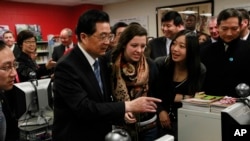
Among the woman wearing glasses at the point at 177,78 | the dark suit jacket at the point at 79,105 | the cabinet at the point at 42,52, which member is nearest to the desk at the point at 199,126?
the dark suit jacket at the point at 79,105

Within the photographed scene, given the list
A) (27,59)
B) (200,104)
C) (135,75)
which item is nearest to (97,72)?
(135,75)

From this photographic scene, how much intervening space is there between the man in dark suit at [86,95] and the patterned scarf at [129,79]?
9.2 inches

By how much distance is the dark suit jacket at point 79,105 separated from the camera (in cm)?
122

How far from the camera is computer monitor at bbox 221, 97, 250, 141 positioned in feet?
3.07

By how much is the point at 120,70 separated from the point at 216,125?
0.76m

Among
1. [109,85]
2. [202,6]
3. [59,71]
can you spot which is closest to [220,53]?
[109,85]

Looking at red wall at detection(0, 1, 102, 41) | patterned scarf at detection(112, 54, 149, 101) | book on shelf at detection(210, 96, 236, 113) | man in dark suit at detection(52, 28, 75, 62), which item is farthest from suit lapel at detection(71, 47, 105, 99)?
red wall at detection(0, 1, 102, 41)

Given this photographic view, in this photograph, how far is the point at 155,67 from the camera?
6.19 feet

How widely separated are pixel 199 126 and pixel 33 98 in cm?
124

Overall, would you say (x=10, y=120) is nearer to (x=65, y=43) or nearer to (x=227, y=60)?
(x=227, y=60)

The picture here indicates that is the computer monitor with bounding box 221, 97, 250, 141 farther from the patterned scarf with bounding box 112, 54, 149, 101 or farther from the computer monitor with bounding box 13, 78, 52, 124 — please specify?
the computer monitor with bounding box 13, 78, 52, 124

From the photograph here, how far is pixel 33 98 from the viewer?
191 centimetres

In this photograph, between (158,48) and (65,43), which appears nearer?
(158,48)

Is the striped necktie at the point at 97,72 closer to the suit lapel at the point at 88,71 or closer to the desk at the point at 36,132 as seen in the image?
the suit lapel at the point at 88,71
